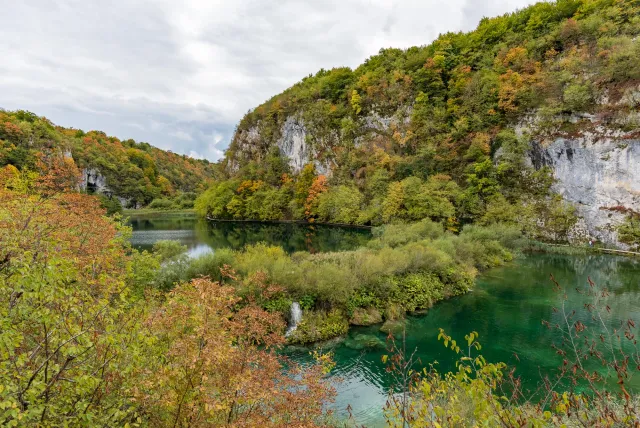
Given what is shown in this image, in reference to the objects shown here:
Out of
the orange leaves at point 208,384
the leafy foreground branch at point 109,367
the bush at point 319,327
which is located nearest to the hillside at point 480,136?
the bush at point 319,327

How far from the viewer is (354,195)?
2100 inches

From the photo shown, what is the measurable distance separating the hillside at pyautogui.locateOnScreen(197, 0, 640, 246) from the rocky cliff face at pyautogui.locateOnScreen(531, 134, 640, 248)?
12 centimetres

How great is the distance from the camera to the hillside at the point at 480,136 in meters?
36.8

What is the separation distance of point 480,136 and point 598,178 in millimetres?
14523

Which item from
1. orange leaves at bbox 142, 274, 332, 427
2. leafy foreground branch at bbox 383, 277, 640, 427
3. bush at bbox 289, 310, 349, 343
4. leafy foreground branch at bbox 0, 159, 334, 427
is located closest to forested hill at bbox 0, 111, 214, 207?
bush at bbox 289, 310, 349, 343

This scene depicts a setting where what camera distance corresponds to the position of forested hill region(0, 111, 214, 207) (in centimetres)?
5575

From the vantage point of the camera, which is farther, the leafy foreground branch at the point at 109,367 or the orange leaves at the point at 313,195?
the orange leaves at the point at 313,195

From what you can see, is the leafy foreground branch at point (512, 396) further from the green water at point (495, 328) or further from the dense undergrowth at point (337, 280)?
the dense undergrowth at point (337, 280)

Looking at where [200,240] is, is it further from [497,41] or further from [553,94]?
[497,41]

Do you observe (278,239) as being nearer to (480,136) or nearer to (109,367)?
(480,136)

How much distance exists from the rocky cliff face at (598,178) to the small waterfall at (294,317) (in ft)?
119

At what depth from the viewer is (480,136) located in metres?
45.7

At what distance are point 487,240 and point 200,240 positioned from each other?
3230 centimetres

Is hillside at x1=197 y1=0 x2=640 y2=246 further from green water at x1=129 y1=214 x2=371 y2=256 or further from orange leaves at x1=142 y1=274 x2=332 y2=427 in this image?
orange leaves at x1=142 y1=274 x2=332 y2=427
